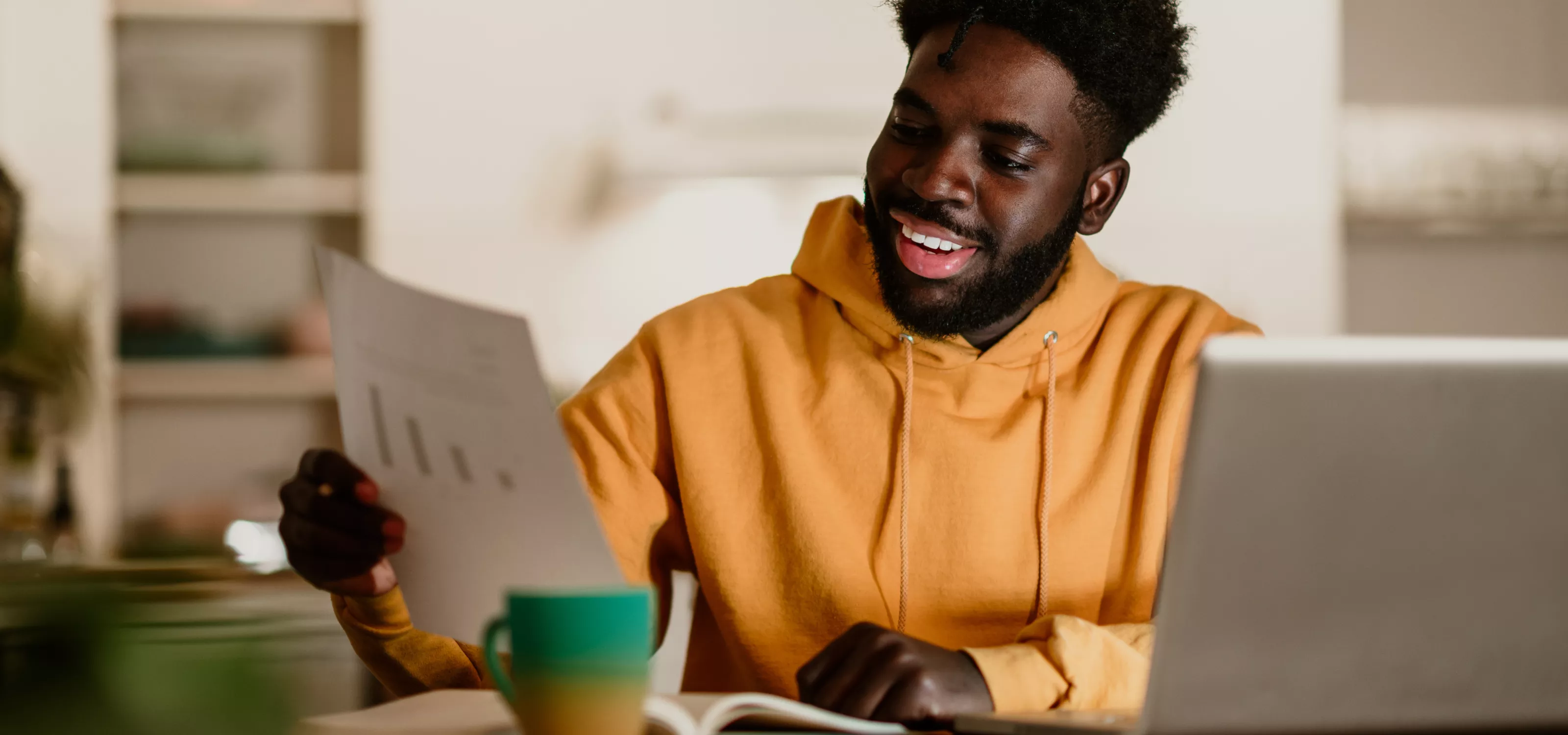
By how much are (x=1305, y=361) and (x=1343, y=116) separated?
2437 mm

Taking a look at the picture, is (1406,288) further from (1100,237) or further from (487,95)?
(487,95)

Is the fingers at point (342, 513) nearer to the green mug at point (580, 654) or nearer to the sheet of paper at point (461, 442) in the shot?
the sheet of paper at point (461, 442)

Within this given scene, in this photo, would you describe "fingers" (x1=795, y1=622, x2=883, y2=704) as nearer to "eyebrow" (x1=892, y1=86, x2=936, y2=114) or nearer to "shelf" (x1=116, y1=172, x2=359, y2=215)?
"eyebrow" (x1=892, y1=86, x2=936, y2=114)

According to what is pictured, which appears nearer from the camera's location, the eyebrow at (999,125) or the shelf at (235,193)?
the eyebrow at (999,125)

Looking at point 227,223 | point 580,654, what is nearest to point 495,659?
point 580,654

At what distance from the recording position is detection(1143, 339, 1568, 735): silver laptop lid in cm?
51

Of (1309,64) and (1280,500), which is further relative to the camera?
(1309,64)

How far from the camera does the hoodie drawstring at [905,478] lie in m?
1.17

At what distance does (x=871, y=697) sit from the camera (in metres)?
0.79

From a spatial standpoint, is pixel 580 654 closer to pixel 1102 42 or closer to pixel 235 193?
pixel 1102 42

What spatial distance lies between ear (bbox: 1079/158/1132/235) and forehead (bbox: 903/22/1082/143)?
133 mm

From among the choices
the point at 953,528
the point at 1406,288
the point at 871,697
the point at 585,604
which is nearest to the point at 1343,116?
the point at 1406,288

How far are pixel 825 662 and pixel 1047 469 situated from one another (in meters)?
0.47

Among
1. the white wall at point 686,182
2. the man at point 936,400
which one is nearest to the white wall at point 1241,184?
the white wall at point 686,182
